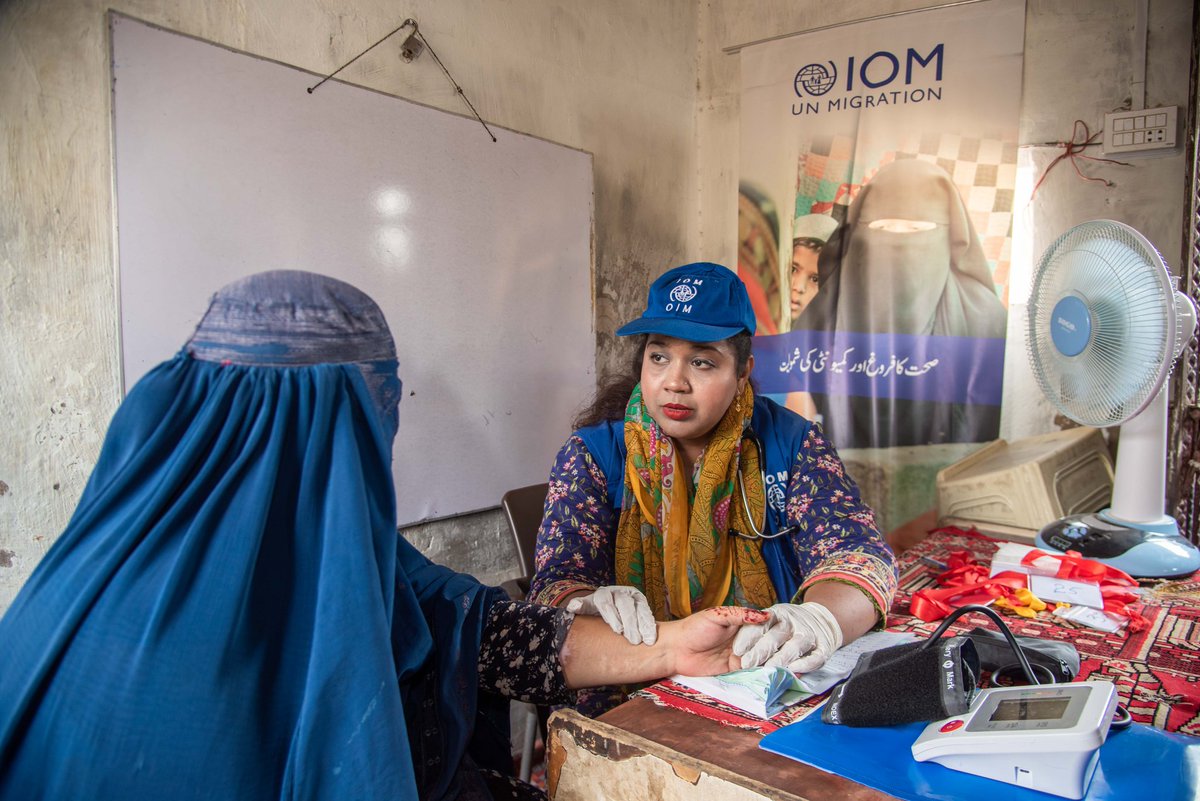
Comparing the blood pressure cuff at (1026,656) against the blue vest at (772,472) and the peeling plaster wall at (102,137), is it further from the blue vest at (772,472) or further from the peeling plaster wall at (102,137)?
the peeling plaster wall at (102,137)

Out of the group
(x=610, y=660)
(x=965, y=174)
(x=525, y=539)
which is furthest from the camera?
(x=965, y=174)

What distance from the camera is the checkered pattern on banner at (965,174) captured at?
117 inches

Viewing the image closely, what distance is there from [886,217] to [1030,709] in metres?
2.69

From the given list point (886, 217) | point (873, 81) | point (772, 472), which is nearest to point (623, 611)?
point (772, 472)

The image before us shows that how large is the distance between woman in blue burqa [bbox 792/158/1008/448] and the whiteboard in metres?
1.13

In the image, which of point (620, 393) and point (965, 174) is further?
point (965, 174)

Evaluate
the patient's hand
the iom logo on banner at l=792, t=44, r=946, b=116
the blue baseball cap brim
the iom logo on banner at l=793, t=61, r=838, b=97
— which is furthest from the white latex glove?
the iom logo on banner at l=793, t=61, r=838, b=97

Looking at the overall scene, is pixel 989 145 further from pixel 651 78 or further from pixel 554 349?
pixel 554 349

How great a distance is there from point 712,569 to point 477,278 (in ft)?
4.54

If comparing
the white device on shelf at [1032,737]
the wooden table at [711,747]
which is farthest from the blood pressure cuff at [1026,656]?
the white device on shelf at [1032,737]

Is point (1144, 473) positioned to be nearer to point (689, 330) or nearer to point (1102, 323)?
point (1102, 323)

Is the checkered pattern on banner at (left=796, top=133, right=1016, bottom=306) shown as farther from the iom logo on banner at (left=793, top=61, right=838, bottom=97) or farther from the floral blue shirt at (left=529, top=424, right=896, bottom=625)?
the floral blue shirt at (left=529, top=424, right=896, bottom=625)

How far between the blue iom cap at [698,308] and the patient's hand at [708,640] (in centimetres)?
61

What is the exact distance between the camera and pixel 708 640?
119cm
